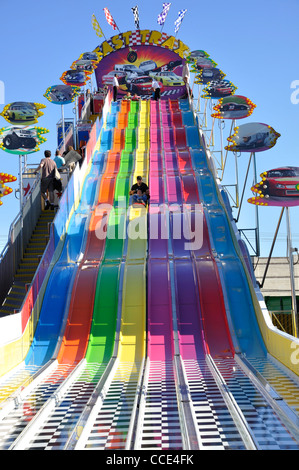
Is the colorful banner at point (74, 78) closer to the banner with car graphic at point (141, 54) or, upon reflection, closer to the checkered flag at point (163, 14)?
the banner with car graphic at point (141, 54)

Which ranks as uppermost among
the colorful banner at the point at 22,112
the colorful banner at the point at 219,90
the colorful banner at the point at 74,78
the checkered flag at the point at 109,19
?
the checkered flag at the point at 109,19

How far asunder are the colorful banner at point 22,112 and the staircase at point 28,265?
77.3 inches

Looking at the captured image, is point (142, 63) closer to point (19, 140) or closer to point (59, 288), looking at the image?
point (19, 140)

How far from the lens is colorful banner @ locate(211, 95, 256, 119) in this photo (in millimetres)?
14227

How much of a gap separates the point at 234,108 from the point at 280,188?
635 cm

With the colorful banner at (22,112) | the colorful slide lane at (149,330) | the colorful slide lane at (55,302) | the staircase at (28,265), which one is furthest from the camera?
the colorful banner at (22,112)

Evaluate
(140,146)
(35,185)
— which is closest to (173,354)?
(35,185)

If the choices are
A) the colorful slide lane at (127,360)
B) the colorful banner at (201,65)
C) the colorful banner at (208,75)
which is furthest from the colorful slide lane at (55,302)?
the colorful banner at (201,65)

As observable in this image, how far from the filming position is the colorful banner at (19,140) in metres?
10.4

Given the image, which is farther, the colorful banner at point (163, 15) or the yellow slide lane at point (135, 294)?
the colorful banner at point (163, 15)

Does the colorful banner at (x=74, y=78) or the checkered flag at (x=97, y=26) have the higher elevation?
the checkered flag at (x=97, y=26)

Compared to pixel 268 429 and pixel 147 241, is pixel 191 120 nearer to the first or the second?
pixel 147 241

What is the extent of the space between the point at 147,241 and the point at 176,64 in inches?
862

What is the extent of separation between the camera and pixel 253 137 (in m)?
11.9
